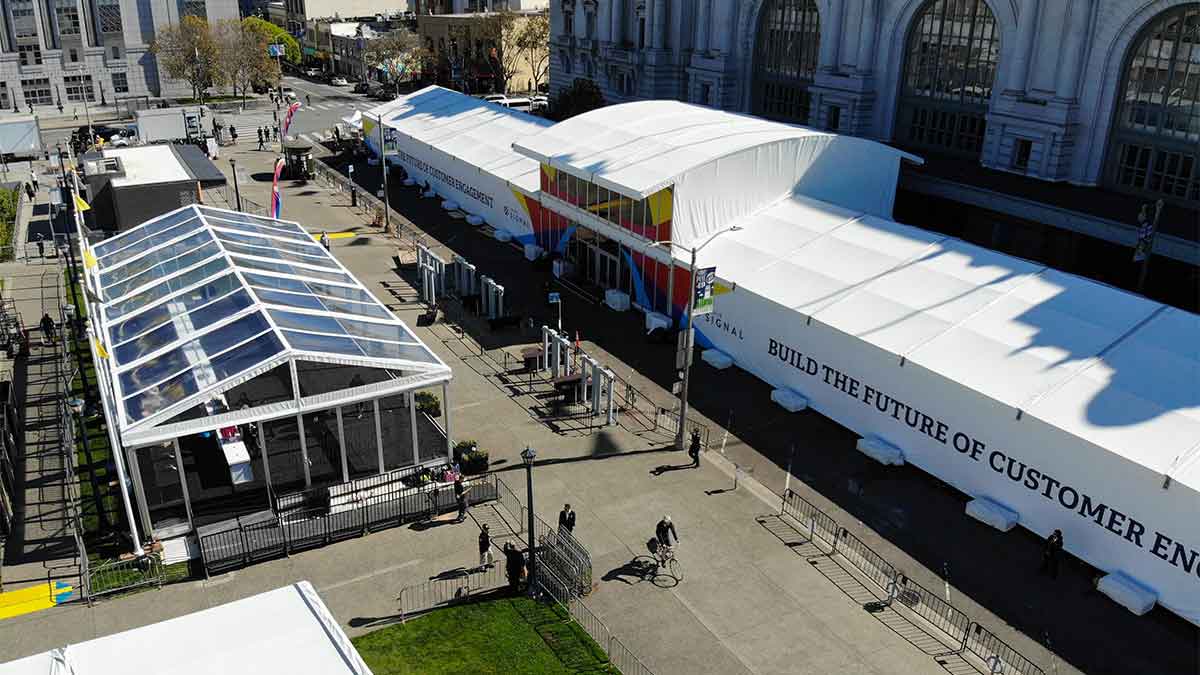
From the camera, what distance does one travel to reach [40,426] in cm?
3341

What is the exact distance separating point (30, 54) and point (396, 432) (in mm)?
95790

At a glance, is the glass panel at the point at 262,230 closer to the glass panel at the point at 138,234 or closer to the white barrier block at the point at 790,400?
the glass panel at the point at 138,234

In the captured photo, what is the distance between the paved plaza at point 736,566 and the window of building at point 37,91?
90.7 m

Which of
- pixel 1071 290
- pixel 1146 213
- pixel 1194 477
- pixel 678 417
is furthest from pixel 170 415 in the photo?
pixel 1146 213

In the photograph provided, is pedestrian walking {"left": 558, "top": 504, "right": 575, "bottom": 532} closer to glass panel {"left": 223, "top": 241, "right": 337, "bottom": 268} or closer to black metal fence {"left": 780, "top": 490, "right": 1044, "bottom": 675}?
black metal fence {"left": 780, "top": 490, "right": 1044, "bottom": 675}

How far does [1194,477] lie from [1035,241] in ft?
84.5

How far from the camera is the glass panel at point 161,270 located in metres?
33.7

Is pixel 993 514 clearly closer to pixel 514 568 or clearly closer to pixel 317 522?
pixel 514 568

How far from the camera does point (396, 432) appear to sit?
29.7 metres

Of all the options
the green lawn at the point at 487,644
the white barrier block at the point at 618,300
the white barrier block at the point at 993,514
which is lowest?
the green lawn at the point at 487,644

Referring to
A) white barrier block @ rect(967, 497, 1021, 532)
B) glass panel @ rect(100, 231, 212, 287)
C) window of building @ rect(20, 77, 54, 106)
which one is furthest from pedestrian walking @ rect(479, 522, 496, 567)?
window of building @ rect(20, 77, 54, 106)

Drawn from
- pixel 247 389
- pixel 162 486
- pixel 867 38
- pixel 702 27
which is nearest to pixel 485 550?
pixel 247 389

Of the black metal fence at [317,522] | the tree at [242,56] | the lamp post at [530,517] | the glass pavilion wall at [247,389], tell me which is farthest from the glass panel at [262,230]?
the tree at [242,56]

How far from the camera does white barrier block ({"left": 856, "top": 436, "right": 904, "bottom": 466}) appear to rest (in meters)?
30.7
